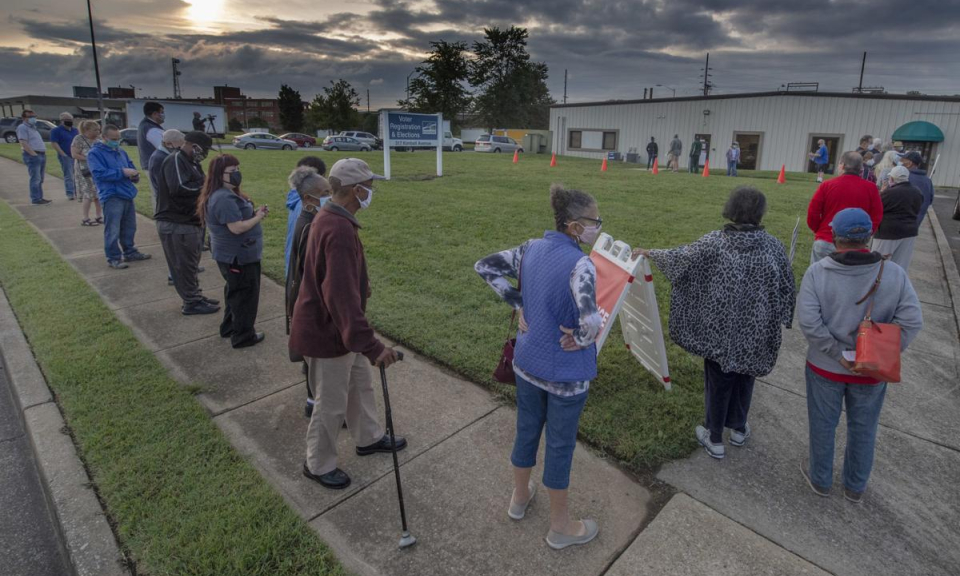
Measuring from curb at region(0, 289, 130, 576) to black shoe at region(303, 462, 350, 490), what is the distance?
0.97 metres

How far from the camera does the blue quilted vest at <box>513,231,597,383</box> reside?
2.36 meters

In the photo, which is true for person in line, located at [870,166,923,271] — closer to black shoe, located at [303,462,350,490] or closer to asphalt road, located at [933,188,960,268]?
asphalt road, located at [933,188,960,268]

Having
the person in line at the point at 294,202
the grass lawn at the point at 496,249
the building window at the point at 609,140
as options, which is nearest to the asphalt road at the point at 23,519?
the person in line at the point at 294,202

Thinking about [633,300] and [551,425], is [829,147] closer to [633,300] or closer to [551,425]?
[633,300]

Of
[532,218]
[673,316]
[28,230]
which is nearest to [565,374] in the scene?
[673,316]

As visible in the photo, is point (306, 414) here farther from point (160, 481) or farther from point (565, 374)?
point (565, 374)

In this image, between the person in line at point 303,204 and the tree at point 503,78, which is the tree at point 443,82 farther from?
the person in line at point 303,204

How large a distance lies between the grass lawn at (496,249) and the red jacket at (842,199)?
1719 mm

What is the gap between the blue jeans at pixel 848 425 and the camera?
2984 mm

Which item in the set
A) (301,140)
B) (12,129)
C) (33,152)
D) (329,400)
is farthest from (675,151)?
(12,129)

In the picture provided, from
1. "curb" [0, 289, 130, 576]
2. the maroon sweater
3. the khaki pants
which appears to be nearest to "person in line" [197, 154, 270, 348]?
"curb" [0, 289, 130, 576]

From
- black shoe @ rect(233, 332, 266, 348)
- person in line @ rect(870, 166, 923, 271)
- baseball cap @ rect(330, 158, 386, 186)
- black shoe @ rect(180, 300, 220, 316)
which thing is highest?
baseball cap @ rect(330, 158, 386, 186)

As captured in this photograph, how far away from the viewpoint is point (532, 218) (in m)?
10.6

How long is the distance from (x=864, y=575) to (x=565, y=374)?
1.74 metres
